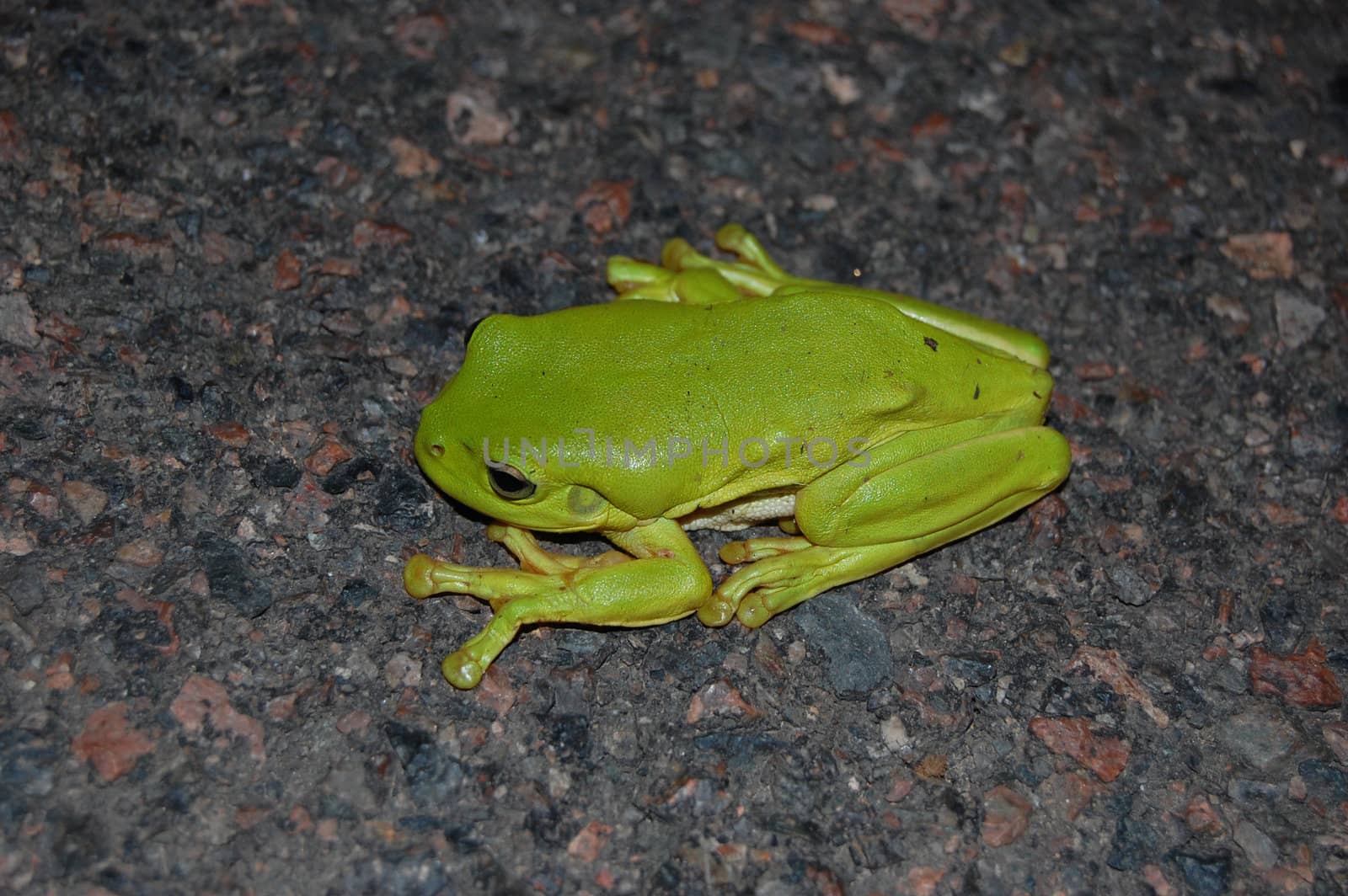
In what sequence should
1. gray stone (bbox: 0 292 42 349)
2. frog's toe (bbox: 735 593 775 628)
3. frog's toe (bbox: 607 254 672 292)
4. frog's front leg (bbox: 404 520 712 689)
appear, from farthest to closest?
frog's toe (bbox: 607 254 672 292)
gray stone (bbox: 0 292 42 349)
frog's toe (bbox: 735 593 775 628)
frog's front leg (bbox: 404 520 712 689)

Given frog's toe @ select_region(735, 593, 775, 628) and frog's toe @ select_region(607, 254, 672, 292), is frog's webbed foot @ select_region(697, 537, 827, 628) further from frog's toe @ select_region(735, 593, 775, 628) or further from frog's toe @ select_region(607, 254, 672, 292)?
frog's toe @ select_region(607, 254, 672, 292)

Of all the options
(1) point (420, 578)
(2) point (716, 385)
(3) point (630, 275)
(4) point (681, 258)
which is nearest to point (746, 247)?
(4) point (681, 258)

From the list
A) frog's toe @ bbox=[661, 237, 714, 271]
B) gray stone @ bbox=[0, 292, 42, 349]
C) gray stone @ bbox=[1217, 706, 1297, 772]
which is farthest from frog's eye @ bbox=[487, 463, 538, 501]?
gray stone @ bbox=[1217, 706, 1297, 772]

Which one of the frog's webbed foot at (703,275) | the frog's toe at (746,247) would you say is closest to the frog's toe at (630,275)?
the frog's webbed foot at (703,275)

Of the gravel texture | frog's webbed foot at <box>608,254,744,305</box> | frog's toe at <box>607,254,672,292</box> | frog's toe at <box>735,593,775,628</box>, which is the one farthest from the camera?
frog's toe at <box>607,254,672,292</box>

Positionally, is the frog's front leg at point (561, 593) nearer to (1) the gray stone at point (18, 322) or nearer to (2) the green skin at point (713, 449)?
(2) the green skin at point (713, 449)

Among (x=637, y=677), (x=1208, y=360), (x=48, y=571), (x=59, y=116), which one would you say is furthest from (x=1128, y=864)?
(x=59, y=116)

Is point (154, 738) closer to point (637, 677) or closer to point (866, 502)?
point (637, 677)
